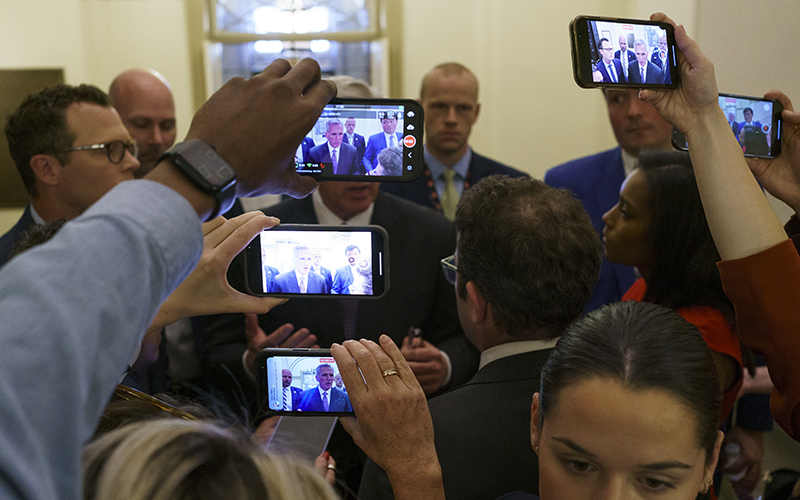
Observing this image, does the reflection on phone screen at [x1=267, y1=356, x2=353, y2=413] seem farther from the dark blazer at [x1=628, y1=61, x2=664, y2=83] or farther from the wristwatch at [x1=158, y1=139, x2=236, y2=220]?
the dark blazer at [x1=628, y1=61, x2=664, y2=83]

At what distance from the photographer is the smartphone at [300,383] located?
1.04 m

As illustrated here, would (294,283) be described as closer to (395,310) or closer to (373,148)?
(373,148)

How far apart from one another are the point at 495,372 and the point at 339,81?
53.9 inches

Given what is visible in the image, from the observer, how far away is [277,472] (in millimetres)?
606

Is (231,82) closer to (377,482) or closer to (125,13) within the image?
(377,482)

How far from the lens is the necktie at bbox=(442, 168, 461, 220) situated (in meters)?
3.14

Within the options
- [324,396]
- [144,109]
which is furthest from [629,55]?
[144,109]

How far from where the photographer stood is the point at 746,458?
1.79m

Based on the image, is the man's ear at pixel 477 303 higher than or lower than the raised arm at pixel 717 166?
lower

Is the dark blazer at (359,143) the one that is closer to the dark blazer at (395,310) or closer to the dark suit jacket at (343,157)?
the dark suit jacket at (343,157)

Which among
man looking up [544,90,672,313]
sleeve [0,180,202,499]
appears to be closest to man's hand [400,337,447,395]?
man looking up [544,90,672,313]

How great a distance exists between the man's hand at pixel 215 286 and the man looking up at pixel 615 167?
1.75 meters

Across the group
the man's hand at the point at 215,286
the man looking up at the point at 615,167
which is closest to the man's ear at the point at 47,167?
the man's hand at the point at 215,286

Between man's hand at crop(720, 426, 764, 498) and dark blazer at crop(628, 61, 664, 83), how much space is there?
1187 mm
